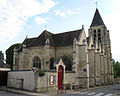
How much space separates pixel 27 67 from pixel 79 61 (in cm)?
972

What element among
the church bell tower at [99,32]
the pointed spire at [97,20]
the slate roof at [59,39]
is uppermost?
Result: the pointed spire at [97,20]

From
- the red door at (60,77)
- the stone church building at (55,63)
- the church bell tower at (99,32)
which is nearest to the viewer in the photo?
the stone church building at (55,63)

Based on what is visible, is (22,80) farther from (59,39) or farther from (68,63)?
(59,39)

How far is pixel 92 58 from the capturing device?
26656mm

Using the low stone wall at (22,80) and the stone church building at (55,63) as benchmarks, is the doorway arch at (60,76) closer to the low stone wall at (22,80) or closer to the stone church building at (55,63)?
the stone church building at (55,63)

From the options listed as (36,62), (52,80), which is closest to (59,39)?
(36,62)

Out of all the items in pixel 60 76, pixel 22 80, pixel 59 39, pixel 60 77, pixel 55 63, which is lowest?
pixel 22 80

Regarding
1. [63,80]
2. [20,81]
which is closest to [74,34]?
[63,80]

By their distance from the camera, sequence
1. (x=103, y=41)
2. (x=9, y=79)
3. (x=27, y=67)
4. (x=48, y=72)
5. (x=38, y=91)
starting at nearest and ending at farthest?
(x=38, y=91)
(x=48, y=72)
(x=9, y=79)
(x=27, y=67)
(x=103, y=41)

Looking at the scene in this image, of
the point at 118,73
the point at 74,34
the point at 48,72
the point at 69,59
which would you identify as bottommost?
the point at 118,73

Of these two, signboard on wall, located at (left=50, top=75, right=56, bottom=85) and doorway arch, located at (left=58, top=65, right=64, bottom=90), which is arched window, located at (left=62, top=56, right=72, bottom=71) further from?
signboard on wall, located at (left=50, top=75, right=56, bottom=85)

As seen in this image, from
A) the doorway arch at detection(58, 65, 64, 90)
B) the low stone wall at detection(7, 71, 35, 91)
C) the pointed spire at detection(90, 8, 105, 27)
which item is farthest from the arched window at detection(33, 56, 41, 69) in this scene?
the pointed spire at detection(90, 8, 105, 27)

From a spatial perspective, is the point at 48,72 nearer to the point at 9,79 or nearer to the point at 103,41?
the point at 9,79

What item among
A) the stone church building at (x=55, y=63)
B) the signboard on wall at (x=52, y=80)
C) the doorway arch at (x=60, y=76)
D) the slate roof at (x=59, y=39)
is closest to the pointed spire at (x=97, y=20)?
the stone church building at (x=55, y=63)
